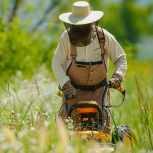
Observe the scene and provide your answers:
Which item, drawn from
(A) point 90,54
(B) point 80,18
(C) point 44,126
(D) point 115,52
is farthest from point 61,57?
(C) point 44,126

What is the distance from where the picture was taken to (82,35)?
2.86m

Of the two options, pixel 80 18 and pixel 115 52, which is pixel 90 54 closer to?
pixel 115 52

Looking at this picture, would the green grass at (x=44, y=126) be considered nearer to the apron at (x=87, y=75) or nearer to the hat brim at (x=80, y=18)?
the apron at (x=87, y=75)

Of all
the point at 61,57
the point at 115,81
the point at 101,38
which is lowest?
the point at 115,81

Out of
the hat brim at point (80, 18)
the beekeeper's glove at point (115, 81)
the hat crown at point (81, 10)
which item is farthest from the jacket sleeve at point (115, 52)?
the hat crown at point (81, 10)

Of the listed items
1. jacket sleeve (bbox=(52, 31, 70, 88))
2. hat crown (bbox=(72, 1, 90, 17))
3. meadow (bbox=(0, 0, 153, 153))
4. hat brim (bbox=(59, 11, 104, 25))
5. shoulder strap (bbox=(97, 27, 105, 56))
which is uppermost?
A: hat crown (bbox=(72, 1, 90, 17))

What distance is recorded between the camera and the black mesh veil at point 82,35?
2.86 m

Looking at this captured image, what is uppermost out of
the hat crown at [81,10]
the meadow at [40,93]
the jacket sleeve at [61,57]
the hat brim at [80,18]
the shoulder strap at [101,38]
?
the hat crown at [81,10]

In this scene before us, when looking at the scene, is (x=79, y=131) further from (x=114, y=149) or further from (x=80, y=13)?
(x=80, y=13)

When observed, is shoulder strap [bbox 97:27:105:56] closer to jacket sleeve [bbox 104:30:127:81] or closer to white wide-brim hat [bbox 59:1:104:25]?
jacket sleeve [bbox 104:30:127:81]

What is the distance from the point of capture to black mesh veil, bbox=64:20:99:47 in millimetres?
2855

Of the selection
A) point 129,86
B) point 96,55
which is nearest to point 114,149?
point 96,55

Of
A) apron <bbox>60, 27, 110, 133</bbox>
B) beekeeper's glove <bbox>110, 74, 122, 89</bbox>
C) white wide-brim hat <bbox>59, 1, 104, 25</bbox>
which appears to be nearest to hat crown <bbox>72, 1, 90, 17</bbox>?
white wide-brim hat <bbox>59, 1, 104, 25</bbox>

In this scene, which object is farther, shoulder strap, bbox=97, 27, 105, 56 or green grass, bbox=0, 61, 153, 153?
shoulder strap, bbox=97, 27, 105, 56
